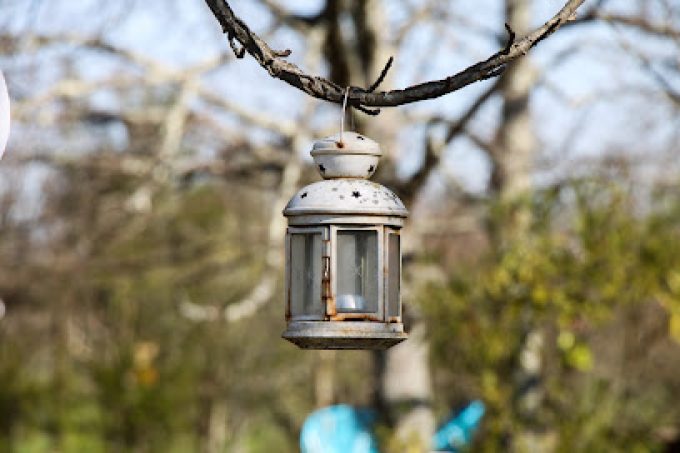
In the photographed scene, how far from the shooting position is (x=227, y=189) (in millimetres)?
18750

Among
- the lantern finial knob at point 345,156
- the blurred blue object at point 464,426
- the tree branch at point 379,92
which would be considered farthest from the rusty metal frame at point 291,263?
the blurred blue object at point 464,426

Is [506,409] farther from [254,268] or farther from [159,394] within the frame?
[159,394]

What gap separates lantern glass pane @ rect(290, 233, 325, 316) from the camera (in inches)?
131

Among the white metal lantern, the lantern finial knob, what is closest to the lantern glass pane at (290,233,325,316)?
the white metal lantern

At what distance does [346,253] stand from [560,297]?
17.7 feet

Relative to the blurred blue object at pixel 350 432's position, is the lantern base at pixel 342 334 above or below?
below

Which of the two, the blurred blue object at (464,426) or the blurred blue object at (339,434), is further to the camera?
the blurred blue object at (339,434)

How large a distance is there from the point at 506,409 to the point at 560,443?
1.52ft

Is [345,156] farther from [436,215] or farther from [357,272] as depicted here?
[436,215]

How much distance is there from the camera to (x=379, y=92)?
3.17 m

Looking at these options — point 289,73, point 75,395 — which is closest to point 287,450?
point 75,395

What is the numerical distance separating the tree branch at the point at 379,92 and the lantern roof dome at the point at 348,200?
0.19 m

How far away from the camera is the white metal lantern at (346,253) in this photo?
3238 mm

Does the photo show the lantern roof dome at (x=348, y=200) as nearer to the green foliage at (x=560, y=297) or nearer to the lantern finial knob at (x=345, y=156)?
the lantern finial knob at (x=345, y=156)
